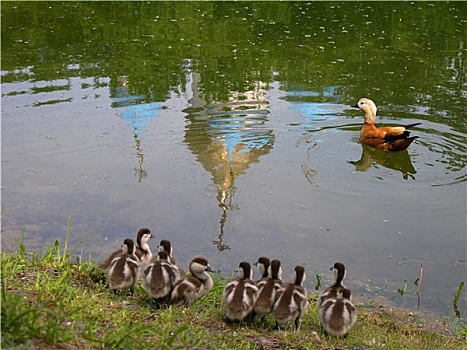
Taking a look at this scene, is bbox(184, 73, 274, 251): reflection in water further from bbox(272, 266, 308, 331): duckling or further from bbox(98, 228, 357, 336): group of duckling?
bbox(272, 266, 308, 331): duckling

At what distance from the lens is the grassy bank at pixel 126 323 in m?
4.33

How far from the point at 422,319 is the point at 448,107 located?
278 inches

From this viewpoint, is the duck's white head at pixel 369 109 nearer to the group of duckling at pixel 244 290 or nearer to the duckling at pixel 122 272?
the group of duckling at pixel 244 290

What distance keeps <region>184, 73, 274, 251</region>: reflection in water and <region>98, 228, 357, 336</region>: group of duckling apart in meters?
1.95

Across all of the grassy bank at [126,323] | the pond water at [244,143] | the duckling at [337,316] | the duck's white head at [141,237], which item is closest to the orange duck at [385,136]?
the pond water at [244,143]

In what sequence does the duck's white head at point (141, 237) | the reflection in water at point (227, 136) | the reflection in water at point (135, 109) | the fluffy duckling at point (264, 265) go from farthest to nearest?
the reflection in water at point (135, 109) < the reflection in water at point (227, 136) < the duck's white head at point (141, 237) < the fluffy duckling at point (264, 265)

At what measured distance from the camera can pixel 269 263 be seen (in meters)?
6.62

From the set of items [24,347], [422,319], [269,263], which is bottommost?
[422,319]

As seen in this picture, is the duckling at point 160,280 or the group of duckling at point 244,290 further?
the duckling at point 160,280

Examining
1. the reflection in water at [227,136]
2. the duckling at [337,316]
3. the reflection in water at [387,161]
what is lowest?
the reflection in water at [387,161]

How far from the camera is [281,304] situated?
19.8 ft

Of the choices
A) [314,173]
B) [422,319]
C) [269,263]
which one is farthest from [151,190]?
[422,319]

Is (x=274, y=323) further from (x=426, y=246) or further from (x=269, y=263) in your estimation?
(x=426, y=246)

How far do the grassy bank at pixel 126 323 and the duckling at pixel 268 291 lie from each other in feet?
0.58
